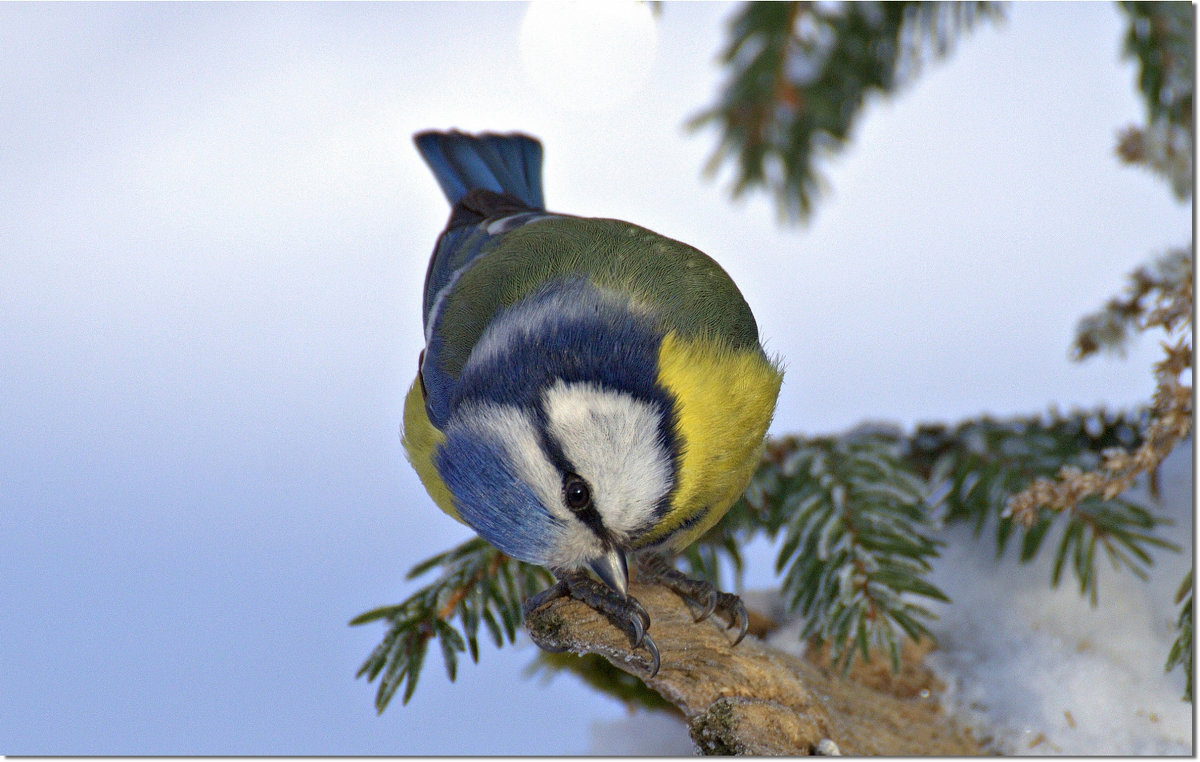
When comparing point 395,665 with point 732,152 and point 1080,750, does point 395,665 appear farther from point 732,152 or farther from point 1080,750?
point 732,152

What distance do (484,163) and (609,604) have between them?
716mm

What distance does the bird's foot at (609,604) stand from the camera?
2.30ft

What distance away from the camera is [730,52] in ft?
3.64

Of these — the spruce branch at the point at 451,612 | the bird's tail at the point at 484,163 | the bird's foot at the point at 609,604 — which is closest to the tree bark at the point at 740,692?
the bird's foot at the point at 609,604

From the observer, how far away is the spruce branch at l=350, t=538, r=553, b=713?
2.70 ft

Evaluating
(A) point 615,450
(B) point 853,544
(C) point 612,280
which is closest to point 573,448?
(A) point 615,450

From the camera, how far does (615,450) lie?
2.45 ft

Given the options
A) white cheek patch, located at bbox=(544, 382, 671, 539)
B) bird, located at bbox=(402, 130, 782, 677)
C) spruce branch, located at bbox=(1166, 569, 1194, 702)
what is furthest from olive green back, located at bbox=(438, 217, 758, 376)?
spruce branch, located at bbox=(1166, 569, 1194, 702)

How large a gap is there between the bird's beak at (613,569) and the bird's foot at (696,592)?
0.33ft

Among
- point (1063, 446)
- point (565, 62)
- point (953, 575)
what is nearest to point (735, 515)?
point (953, 575)

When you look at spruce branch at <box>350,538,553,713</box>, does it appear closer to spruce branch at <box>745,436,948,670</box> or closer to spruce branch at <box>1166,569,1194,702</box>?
spruce branch at <box>745,436,948,670</box>

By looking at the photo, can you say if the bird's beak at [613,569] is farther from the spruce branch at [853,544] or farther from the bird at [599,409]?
the spruce branch at [853,544]

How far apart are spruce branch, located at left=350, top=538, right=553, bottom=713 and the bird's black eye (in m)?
0.18

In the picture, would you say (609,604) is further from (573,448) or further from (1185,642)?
(1185,642)
